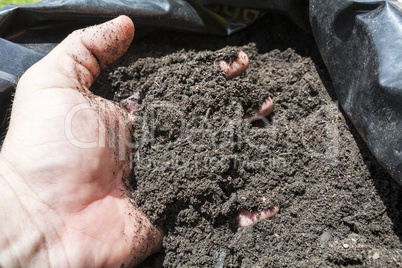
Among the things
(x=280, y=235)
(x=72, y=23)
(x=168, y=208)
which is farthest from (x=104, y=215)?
(x=72, y=23)

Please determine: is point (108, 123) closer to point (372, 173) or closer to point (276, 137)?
point (276, 137)

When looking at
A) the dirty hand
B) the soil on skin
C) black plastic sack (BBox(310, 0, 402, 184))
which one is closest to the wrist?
the dirty hand

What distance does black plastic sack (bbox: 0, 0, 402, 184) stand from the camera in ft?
4.56

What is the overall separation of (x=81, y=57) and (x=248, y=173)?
1.04m

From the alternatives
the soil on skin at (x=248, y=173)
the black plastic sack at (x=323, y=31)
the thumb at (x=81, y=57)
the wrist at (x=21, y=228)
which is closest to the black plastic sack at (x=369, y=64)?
the black plastic sack at (x=323, y=31)

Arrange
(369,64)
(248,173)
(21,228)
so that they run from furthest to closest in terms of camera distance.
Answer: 1. (248,173)
2. (369,64)
3. (21,228)

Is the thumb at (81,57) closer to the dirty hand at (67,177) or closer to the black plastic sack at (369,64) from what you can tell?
the dirty hand at (67,177)

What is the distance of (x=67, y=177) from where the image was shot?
4.62 feet

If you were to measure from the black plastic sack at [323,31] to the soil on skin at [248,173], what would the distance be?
0.22 m

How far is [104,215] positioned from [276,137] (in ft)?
3.16

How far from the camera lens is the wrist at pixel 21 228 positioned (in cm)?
131

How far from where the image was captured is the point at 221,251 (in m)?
1.48

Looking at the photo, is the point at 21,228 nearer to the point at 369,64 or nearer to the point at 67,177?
the point at 67,177

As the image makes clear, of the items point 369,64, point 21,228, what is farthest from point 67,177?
point 369,64
